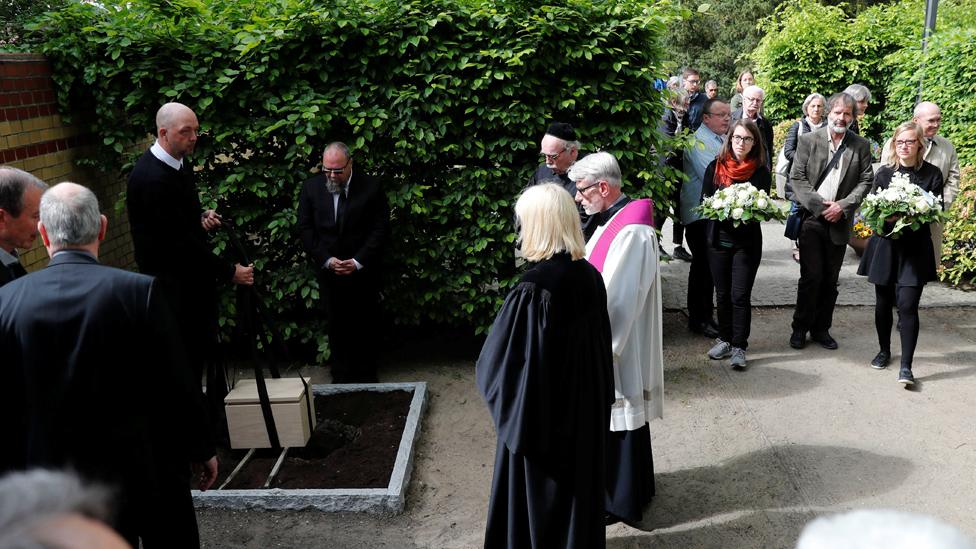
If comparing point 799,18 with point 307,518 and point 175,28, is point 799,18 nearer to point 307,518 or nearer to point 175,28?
point 175,28

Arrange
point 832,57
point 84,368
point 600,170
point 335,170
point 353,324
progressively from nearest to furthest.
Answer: point 84,368 → point 600,170 → point 335,170 → point 353,324 → point 832,57

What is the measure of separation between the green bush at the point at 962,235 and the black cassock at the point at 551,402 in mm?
7166

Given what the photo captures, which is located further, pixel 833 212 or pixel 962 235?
pixel 962 235

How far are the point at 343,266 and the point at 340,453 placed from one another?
167cm

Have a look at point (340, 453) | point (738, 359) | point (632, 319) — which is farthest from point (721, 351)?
point (340, 453)

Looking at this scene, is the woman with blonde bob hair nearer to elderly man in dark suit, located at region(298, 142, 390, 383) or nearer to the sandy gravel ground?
the sandy gravel ground

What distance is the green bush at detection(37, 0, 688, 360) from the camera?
647 cm

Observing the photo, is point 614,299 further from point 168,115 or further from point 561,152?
point 168,115

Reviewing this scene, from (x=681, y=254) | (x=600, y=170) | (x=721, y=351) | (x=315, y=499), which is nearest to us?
(x=600, y=170)

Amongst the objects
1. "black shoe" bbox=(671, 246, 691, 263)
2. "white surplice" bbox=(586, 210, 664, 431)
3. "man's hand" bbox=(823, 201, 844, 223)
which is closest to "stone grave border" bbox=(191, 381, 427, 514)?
"white surplice" bbox=(586, 210, 664, 431)

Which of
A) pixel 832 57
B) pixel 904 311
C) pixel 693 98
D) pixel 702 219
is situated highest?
pixel 832 57

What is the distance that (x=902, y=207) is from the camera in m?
6.13

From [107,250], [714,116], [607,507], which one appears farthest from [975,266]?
[107,250]

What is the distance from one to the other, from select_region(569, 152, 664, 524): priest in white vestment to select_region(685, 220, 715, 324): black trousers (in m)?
3.30
